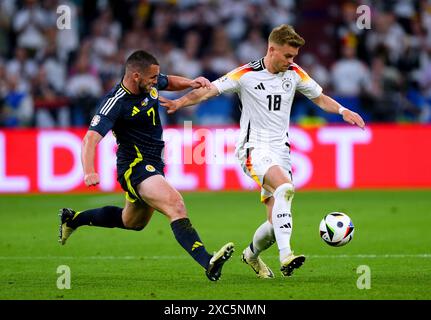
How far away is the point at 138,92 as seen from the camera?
8703 millimetres

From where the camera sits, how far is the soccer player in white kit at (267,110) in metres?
8.70

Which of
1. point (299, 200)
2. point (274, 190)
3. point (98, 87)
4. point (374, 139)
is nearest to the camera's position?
point (274, 190)

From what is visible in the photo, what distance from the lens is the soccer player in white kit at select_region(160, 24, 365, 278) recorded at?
28.6 ft

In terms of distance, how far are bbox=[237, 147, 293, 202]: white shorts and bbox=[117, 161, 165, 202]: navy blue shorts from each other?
0.81m

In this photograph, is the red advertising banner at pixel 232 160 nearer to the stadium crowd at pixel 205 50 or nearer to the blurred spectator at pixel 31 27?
the stadium crowd at pixel 205 50

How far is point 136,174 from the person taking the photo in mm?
8656

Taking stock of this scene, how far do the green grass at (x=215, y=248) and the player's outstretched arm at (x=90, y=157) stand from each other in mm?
918

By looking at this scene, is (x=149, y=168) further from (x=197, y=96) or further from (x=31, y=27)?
(x=31, y=27)

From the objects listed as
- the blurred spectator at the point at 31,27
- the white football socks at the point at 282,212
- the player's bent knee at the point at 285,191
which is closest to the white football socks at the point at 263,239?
the white football socks at the point at 282,212

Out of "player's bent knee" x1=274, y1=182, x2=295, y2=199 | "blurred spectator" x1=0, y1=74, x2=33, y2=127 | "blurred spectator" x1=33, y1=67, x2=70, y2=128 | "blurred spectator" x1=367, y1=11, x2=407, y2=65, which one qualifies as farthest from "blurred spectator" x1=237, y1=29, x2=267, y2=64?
"player's bent knee" x1=274, y1=182, x2=295, y2=199

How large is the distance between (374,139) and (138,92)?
956cm

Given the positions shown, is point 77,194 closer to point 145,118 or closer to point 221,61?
point 221,61

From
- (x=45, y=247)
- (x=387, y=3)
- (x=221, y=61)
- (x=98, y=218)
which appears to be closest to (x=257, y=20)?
(x=221, y=61)

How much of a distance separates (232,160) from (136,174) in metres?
8.57
